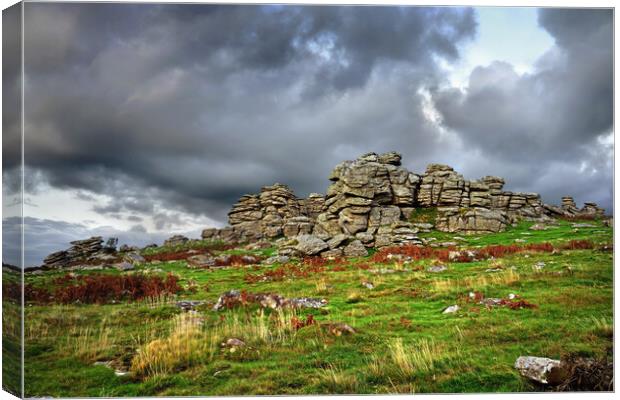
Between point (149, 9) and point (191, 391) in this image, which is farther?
point (149, 9)

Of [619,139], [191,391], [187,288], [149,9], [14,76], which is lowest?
[191,391]

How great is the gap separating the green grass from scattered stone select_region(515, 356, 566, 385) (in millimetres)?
324

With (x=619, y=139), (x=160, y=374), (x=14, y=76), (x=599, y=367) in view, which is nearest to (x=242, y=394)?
(x=160, y=374)

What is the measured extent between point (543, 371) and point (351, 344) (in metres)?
4.35

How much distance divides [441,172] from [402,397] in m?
45.3

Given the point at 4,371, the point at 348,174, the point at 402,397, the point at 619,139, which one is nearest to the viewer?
the point at 402,397

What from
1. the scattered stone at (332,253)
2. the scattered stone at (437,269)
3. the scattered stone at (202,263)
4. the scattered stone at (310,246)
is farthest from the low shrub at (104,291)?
the scattered stone at (332,253)

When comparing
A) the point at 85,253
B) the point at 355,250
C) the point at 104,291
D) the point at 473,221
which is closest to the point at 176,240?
the point at 85,253

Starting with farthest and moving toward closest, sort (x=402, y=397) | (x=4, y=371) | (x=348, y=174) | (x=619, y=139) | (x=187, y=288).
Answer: (x=348, y=174) → (x=187, y=288) → (x=619, y=139) → (x=4, y=371) → (x=402, y=397)

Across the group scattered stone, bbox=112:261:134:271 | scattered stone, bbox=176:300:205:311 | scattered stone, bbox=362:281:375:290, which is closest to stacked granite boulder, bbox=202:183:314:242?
scattered stone, bbox=112:261:134:271

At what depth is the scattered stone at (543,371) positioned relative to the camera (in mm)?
7564

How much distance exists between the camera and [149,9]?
34.5ft

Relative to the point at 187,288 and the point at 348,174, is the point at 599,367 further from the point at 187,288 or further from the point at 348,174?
the point at 348,174

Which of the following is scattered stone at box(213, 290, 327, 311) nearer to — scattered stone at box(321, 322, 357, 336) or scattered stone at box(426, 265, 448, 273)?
scattered stone at box(321, 322, 357, 336)
